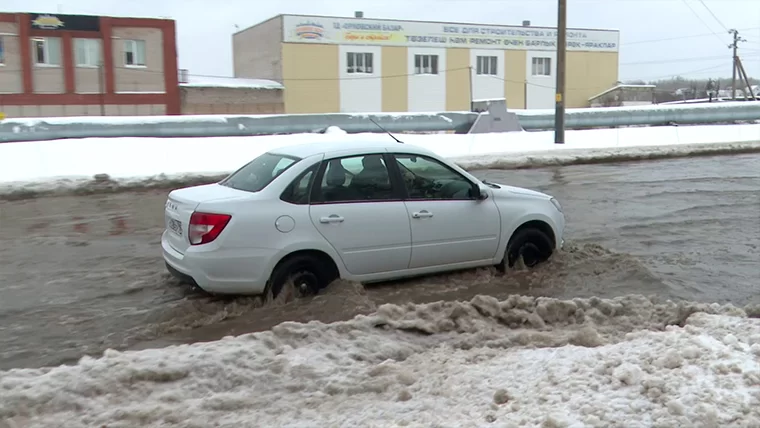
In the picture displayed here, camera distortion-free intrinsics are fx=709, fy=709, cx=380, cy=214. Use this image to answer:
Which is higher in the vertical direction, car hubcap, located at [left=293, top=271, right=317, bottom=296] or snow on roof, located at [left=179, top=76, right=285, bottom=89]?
snow on roof, located at [left=179, top=76, right=285, bottom=89]

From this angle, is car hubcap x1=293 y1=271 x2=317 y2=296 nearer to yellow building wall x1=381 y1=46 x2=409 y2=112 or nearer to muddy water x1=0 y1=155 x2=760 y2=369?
muddy water x1=0 y1=155 x2=760 y2=369

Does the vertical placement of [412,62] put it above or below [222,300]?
above

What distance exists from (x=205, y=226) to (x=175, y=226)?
59 centimetres

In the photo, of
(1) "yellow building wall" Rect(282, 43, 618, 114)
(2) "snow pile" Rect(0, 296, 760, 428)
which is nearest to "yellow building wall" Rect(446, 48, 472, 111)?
(1) "yellow building wall" Rect(282, 43, 618, 114)

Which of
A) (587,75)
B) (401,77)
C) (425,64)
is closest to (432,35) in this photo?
(425,64)

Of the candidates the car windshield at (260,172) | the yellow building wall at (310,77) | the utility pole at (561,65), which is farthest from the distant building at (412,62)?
the car windshield at (260,172)

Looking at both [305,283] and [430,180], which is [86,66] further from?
[305,283]

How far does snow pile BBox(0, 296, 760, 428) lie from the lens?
12.5ft

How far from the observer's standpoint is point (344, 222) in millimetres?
6582

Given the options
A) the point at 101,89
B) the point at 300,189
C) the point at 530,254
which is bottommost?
the point at 530,254

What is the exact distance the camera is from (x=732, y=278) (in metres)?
7.59

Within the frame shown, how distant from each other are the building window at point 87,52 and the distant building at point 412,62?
13.1 metres

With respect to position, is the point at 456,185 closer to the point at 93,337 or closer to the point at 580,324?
the point at 580,324

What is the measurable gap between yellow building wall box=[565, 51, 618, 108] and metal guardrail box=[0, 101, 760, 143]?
29.6 m
